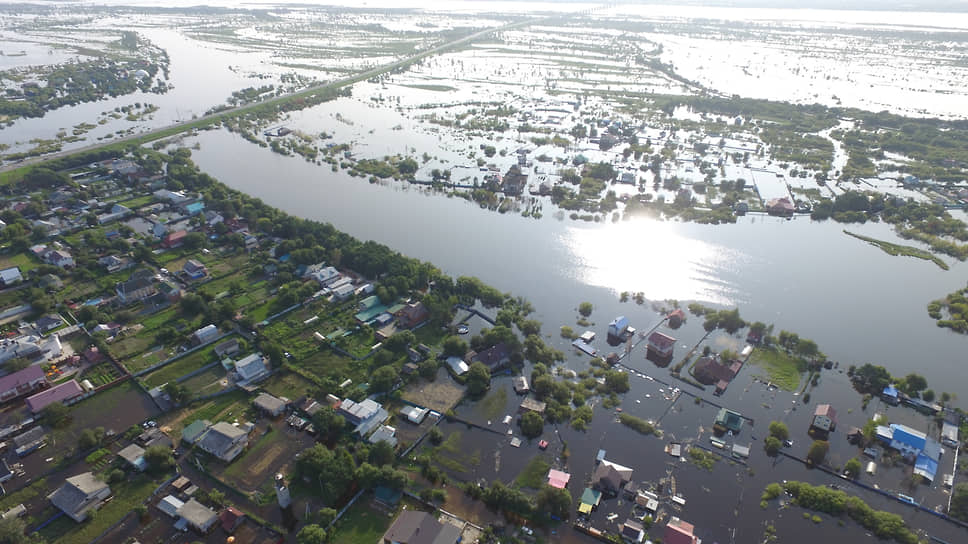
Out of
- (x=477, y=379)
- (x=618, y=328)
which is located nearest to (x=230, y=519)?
(x=477, y=379)

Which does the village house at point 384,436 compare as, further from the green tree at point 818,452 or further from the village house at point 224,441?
the green tree at point 818,452

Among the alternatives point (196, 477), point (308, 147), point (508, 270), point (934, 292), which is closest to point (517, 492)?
point (196, 477)

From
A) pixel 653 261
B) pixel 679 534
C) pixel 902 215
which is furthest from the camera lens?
pixel 902 215

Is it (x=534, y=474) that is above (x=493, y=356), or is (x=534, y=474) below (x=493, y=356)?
below

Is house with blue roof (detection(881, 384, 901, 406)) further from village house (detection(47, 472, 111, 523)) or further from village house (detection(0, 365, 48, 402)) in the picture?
village house (detection(0, 365, 48, 402))

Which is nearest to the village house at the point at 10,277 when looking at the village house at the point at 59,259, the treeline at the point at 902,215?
the village house at the point at 59,259

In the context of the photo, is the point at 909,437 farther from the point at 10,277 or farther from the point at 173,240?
the point at 10,277

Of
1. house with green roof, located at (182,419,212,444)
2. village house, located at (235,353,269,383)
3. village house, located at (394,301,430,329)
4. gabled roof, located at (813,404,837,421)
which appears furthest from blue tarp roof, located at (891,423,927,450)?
house with green roof, located at (182,419,212,444)
